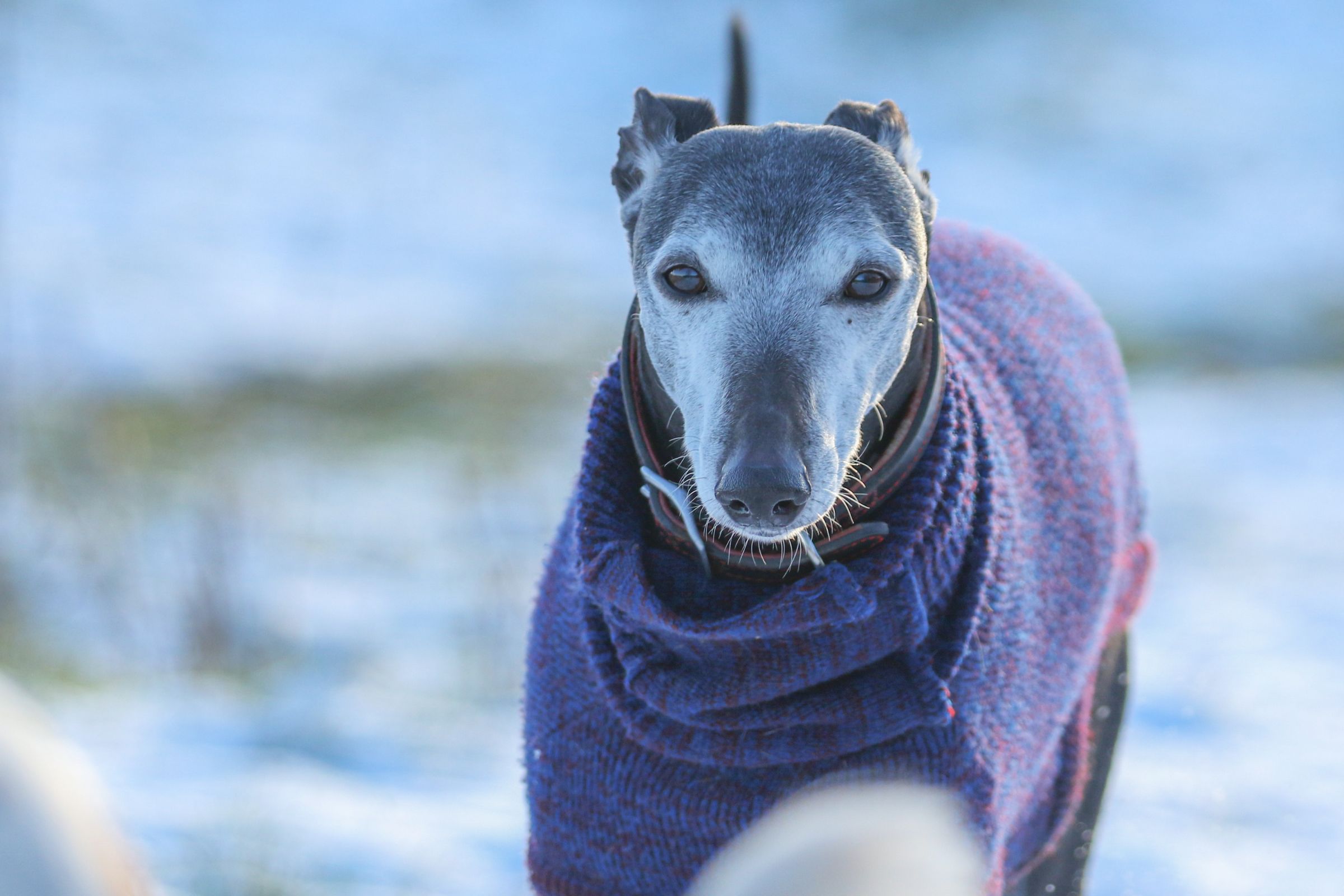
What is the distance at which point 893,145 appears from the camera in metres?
1.76

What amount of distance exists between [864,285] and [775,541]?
1.17ft

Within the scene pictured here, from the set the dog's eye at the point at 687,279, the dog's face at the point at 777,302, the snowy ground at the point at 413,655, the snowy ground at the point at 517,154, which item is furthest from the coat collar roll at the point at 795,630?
the snowy ground at the point at 517,154

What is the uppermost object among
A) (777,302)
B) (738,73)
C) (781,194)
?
(738,73)

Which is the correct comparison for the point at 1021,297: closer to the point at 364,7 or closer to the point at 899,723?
the point at 899,723

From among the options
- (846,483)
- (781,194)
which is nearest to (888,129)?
(781,194)

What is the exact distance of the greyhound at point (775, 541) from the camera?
5.09ft

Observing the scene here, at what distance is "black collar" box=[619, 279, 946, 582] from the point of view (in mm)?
1606

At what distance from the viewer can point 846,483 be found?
5.37ft

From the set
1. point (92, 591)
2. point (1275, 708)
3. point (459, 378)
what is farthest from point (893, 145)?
point (459, 378)

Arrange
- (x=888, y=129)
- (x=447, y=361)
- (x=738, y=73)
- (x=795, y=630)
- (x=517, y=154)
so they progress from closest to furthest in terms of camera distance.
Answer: (x=795, y=630), (x=888, y=129), (x=738, y=73), (x=447, y=361), (x=517, y=154)

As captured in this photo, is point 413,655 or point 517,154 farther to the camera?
point 517,154

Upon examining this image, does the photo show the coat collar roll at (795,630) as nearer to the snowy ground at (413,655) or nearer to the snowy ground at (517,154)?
the snowy ground at (413,655)

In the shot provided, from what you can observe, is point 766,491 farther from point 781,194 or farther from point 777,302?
point 781,194

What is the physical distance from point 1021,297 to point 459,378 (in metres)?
4.36
